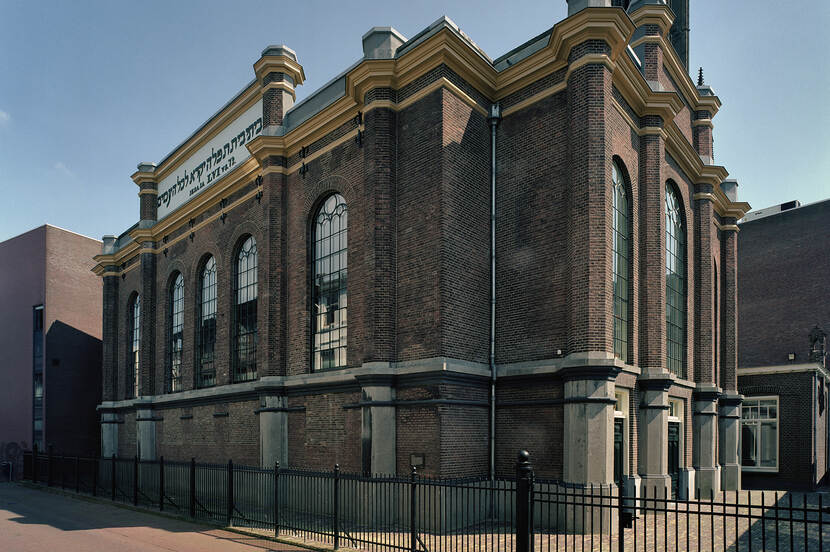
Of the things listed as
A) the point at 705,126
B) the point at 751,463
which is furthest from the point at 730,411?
the point at 705,126

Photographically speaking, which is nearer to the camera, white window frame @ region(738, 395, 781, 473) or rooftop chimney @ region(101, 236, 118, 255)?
white window frame @ region(738, 395, 781, 473)

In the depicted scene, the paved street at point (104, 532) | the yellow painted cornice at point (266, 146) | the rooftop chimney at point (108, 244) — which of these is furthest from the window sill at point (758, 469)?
the rooftop chimney at point (108, 244)

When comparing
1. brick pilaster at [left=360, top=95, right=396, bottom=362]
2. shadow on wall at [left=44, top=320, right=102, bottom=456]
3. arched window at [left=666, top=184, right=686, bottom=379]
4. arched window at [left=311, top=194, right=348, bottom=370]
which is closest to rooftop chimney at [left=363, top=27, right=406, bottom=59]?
brick pilaster at [left=360, top=95, right=396, bottom=362]

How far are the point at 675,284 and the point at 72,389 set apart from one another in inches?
1136

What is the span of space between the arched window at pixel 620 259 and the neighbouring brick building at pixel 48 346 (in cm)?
2765

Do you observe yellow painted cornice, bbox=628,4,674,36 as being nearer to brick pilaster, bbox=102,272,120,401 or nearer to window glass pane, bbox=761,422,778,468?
window glass pane, bbox=761,422,778,468

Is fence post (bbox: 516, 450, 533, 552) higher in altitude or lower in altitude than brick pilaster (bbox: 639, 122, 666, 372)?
lower

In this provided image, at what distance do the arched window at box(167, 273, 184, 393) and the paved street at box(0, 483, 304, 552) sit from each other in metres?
6.23

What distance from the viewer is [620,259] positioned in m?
15.7

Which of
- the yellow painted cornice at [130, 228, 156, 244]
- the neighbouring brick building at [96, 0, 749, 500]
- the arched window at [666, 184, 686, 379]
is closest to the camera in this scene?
the neighbouring brick building at [96, 0, 749, 500]

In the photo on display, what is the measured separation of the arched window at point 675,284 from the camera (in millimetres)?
18781

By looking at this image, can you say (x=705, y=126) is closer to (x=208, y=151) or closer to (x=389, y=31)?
(x=389, y=31)

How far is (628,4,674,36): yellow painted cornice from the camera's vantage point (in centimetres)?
1780

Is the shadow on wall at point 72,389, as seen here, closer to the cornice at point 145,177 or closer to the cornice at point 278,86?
the cornice at point 145,177
